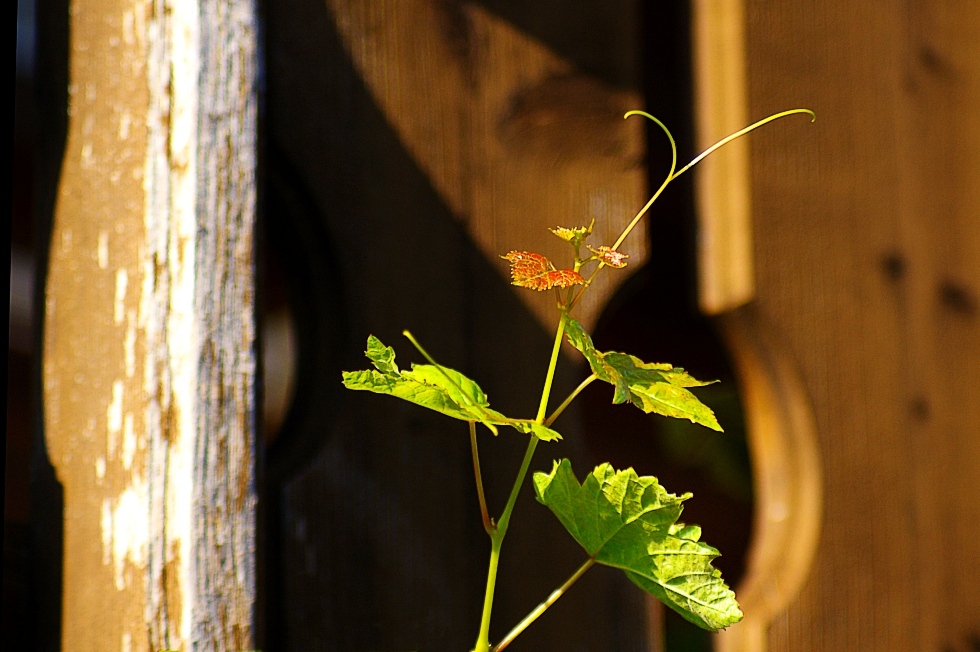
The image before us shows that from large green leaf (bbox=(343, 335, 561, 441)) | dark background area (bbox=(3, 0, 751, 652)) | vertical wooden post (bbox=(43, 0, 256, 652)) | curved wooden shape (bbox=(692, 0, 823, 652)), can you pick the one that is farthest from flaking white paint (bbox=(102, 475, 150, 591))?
curved wooden shape (bbox=(692, 0, 823, 652))

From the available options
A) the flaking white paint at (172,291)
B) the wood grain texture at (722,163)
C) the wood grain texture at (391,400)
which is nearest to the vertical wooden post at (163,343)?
the flaking white paint at (172,291)

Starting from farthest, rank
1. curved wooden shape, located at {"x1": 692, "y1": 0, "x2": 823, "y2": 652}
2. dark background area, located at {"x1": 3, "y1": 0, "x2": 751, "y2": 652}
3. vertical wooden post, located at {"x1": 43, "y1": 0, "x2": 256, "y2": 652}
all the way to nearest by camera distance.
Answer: curved wooden shape, located at {"x1": 692, "y1": 0, "x2": 823, "y2": 652}
dark background area, located at {"x1": 3, "y1": 0, "x2": 751, "y2": 652}
vertical wooden post, located at {"x1": 43, "y1": 0, "x2": 256, "y2": 652}

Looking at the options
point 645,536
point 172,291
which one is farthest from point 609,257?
point 172,291

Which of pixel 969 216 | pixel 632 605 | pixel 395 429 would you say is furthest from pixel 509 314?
pixel 969 216

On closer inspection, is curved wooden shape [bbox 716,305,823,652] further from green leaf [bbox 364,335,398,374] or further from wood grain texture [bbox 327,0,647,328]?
green leaf [bbox 364,335,398,374]

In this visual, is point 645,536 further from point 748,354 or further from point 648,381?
point 748,354
